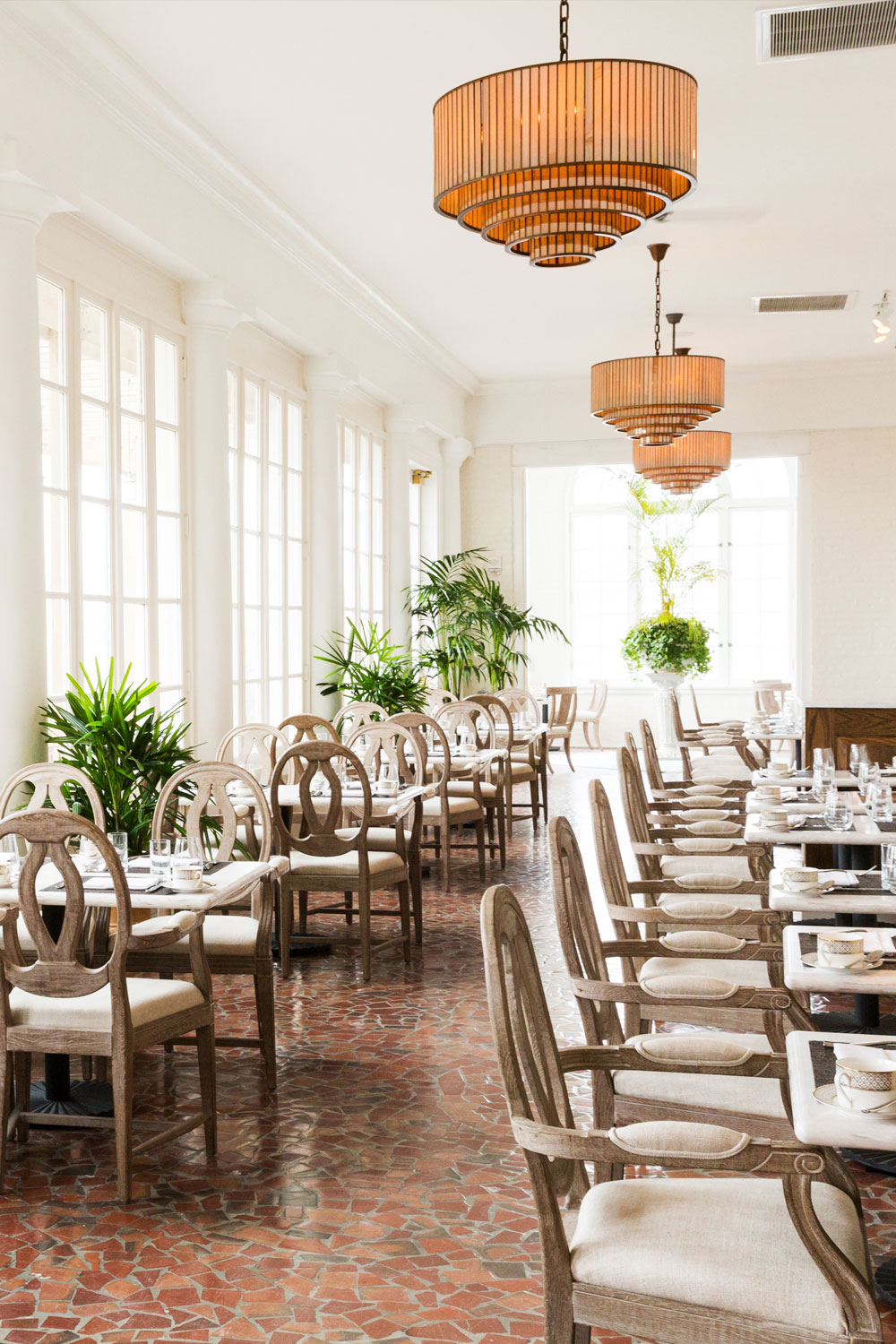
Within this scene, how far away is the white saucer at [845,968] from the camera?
2840 mm

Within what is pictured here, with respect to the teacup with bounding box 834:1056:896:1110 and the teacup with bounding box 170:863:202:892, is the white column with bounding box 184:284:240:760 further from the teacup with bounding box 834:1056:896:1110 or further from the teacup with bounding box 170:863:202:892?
the teacup with bounding box 834:1056:896:1110

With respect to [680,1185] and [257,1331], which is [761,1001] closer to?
[680,1185]

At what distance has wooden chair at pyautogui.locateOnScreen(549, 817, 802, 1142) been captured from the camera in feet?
8.21

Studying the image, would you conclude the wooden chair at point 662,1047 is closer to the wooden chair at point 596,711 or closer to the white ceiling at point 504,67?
the white ceiling at point 504,67

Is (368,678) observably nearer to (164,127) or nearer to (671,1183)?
(164,127)

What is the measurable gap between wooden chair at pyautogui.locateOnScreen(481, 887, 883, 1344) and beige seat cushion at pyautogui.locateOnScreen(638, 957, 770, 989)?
4.80 feet

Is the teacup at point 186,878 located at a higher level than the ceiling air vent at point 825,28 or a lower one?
lower

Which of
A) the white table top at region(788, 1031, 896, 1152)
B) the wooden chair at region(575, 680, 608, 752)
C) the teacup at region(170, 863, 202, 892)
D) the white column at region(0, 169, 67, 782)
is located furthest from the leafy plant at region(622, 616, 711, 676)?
the white table top at region(788, 1031, 896, 1152)

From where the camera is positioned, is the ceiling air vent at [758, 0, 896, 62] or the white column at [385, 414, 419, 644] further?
the white column at [385, 414, 419, 644]

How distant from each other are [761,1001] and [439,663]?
8.69 m

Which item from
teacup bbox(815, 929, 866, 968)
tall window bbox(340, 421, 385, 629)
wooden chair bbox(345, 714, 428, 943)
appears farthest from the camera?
tall window bbox(340, 421, 385, 629)

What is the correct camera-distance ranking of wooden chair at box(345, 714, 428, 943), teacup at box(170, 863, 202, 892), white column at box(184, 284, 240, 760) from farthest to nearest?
white column at box(184, 284, 240, 760)
wooden chair at box(345, 714, 428, 943)
teacup at box(170, 863, 202, 892)

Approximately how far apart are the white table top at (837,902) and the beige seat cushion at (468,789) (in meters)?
4.58

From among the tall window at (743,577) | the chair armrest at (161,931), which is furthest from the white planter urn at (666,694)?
the chair armrest at (161,931)
